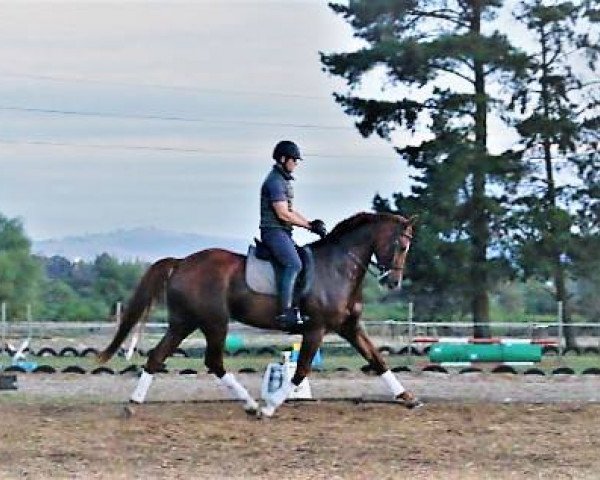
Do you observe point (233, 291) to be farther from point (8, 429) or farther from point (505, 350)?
point (505, 350)

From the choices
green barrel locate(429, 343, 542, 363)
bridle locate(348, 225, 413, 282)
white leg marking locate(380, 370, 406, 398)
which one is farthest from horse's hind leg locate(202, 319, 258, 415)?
green barrel locate(429, 343, 542, 363)

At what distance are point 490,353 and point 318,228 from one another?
12.8m

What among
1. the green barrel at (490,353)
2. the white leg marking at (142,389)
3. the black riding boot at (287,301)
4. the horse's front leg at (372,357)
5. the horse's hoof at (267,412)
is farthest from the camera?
the green barrel at (490,353)

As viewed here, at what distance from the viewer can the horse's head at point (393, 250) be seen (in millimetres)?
13539

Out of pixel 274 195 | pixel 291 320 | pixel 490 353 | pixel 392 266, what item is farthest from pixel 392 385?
pixel 490 353

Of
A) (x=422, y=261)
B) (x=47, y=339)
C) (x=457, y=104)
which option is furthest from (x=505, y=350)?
(x=47, y=339)

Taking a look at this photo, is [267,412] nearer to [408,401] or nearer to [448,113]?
[408,401]

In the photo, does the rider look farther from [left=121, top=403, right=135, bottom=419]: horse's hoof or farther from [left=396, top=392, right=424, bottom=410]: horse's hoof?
[left=121, top=403, right=135, bottom=419]: horse's hoof

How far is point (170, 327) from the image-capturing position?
1345cm

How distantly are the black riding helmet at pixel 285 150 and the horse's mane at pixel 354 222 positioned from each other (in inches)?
35.5

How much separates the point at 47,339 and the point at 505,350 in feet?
70.9

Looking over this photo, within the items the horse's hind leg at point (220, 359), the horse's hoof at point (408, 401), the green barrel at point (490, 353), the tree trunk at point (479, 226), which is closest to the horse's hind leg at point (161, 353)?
the horse's hind leg at point (220, 359)

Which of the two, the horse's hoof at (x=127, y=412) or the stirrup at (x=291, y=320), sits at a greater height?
the stirrup at (x=291, y=320)

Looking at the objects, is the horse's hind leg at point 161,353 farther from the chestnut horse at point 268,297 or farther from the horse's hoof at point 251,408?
the horse's hoof at point 251,408
